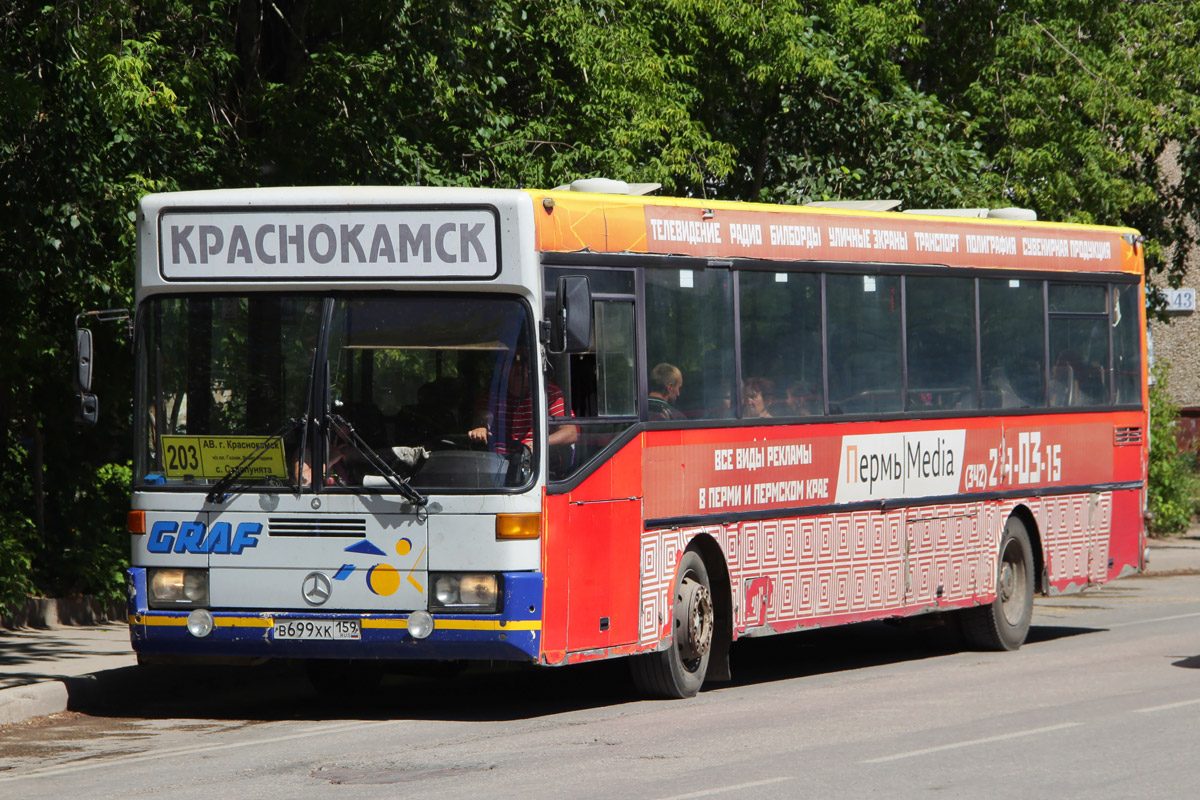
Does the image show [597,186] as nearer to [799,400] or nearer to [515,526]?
[799,400]

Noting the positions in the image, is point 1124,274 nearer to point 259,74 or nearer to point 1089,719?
point 1089,719

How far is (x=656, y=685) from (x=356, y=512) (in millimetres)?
2387

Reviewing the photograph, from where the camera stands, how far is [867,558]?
13.0 m

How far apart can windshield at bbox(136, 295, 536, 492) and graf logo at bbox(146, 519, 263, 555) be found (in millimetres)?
237

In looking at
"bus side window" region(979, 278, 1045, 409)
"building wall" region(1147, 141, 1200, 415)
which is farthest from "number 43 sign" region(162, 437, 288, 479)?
"building wall" region(1147, 141, 1200, 415)

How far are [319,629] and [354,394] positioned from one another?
129 cm

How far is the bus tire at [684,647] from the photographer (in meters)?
11.2

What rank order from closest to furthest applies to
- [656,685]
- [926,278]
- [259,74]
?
[656,685]
[926,278]
[259,74]

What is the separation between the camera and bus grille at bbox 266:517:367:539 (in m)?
10.0

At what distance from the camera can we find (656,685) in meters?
11.3

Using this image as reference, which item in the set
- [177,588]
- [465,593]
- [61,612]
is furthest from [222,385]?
[61,612]

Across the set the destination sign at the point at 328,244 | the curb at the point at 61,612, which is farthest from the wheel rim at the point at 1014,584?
the curb at the point at 61,612

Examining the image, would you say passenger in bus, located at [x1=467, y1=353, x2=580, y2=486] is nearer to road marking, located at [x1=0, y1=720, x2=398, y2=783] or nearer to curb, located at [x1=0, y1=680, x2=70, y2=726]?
road marking, located at [x1=0, y1=720, x2=398, y2=783]

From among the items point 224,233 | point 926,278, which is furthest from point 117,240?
point 926,278
